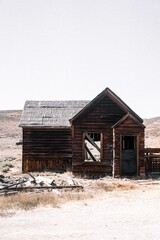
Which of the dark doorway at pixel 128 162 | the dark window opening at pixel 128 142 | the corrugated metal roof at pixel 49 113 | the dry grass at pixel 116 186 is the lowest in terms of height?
the dry grass at pixel 116 186

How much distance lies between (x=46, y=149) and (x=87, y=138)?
2.93 meters

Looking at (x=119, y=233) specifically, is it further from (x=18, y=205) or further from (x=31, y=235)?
(x=18, y=205)

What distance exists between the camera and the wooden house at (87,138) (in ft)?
67.6

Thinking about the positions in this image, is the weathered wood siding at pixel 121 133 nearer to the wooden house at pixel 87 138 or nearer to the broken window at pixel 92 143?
the wooden house at pixel 87 138

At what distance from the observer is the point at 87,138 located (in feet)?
71.3

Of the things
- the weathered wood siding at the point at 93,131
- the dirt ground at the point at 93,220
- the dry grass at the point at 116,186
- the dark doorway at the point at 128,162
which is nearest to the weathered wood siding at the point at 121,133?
the dark doorway at the point at 128,162

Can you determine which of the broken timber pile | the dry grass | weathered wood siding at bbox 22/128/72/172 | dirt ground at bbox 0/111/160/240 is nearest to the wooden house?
weathered wood siding at bbox 22/128/72/172

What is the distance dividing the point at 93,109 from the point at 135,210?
9.95 m

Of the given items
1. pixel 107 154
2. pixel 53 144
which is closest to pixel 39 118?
pixel 53 144

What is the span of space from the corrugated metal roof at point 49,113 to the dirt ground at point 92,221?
9.45m

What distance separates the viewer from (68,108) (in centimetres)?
2472

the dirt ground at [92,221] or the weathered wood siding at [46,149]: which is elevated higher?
the weathered wood siding at [46,149]

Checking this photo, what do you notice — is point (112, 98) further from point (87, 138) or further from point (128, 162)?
point (128, 162)

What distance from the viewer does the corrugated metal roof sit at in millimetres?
22672
